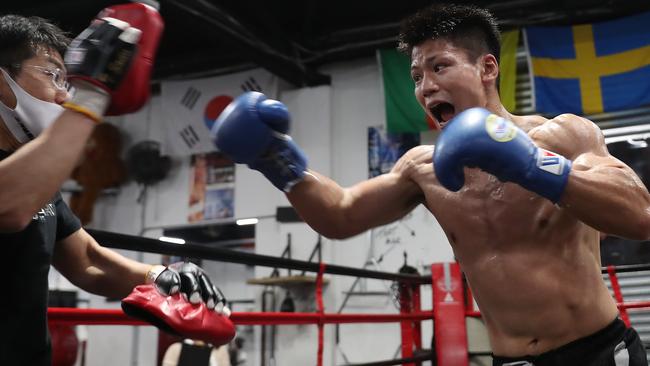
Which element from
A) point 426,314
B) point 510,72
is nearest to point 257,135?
point 426,314

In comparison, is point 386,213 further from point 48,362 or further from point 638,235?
point 48,362

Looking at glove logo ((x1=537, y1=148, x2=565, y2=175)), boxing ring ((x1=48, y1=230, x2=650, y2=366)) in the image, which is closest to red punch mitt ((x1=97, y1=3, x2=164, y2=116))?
glove logo ((x1=537, y1=148, x2=565, y2=175))

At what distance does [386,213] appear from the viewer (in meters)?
1.68

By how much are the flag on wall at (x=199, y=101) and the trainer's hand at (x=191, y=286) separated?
5.10m

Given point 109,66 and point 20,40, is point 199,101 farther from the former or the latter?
point 109,66

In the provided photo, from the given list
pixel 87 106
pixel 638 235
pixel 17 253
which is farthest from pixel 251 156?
pixel 638 235

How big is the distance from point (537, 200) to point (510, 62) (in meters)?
4.27

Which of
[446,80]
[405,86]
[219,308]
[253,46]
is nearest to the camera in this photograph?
[219,308]

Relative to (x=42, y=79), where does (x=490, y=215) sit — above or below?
below

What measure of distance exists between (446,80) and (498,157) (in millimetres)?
448

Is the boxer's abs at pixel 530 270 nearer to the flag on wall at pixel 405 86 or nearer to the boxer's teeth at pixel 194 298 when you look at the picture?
the boxer's teeth at pixel 194 298

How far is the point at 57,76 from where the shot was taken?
1.29 m

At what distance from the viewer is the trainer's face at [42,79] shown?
48.5 inches

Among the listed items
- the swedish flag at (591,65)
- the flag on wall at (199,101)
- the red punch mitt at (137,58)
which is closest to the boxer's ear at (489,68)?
the red punch mitt at (137,58)
